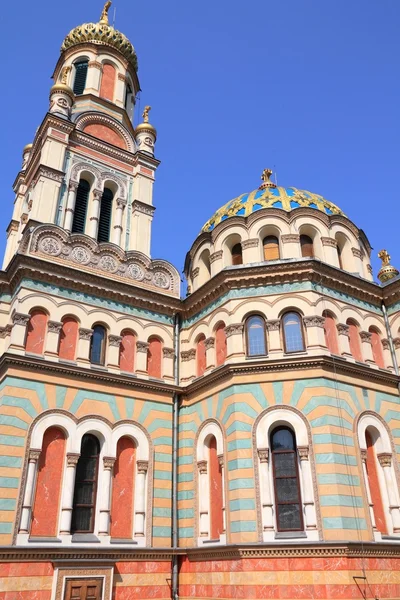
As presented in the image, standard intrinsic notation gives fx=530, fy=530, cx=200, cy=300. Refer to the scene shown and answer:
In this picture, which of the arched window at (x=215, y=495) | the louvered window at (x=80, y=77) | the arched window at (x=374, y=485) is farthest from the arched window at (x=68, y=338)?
the louvered window at (x=80, y=77)

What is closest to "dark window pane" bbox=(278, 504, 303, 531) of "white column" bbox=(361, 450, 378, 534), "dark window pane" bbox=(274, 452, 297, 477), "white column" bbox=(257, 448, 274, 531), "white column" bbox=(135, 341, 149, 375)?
"white column" bbox=(257, 448, 274, 531)

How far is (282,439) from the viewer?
679 inches

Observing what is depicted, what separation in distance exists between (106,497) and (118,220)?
481 inches

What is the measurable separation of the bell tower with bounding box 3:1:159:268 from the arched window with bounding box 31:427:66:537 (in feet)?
25.7

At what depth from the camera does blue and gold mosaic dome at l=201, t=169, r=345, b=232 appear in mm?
22297

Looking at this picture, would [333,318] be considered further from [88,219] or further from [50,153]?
[50,153]

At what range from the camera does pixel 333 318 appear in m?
19.1

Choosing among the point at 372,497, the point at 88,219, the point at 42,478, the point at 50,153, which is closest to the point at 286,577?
the point at 372,497

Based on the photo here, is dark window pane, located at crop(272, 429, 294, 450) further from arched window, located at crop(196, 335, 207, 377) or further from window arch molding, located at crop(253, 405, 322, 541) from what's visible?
arched window, located at crop(196, 335, 207, 377)

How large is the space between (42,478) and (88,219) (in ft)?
37.7

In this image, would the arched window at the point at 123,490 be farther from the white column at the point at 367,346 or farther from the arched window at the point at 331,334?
the white column at the point at 367,346

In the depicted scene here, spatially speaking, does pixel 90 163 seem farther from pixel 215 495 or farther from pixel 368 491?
pixel 368 491

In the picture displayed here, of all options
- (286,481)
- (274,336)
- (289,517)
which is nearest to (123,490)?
(286,481)

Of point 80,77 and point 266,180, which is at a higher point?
point 80,77
